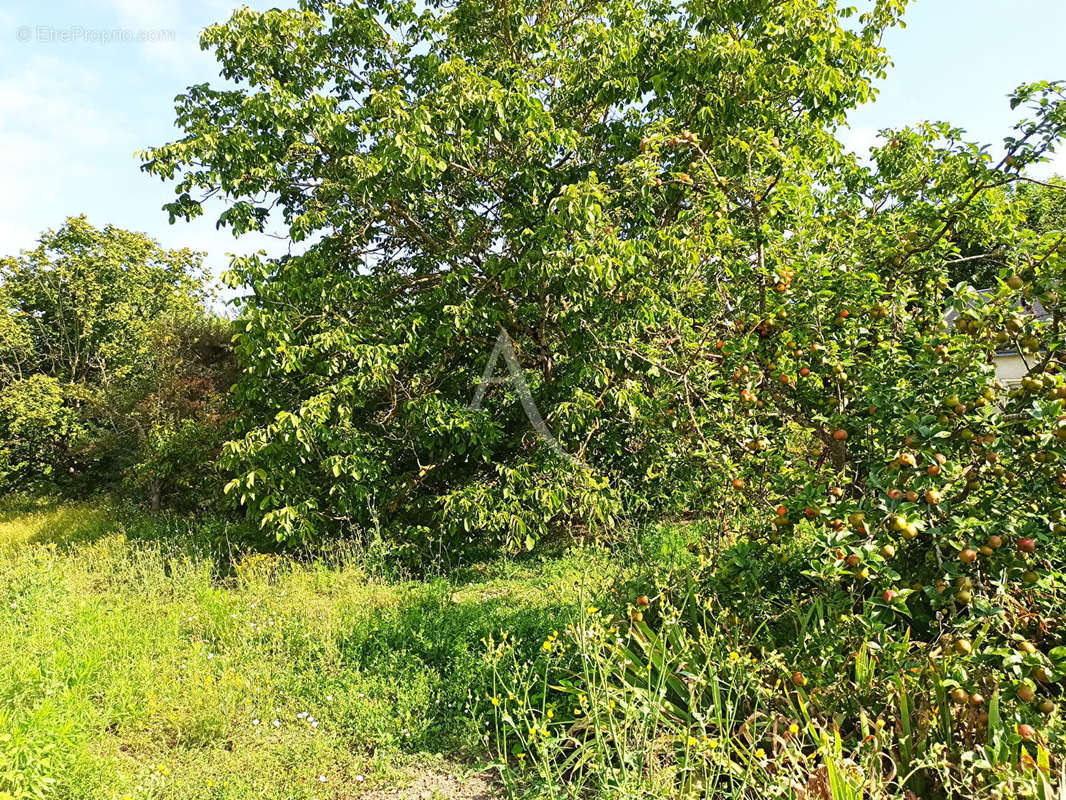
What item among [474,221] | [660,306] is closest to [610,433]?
[660,306]

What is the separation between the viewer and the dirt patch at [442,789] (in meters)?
2.52

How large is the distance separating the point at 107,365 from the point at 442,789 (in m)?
15.7

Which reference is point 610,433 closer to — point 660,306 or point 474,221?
point 660,306

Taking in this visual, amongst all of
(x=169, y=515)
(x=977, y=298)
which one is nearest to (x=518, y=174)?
(x=977, y=298)

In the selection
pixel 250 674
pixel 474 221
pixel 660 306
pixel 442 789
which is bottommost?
pixel 442 789

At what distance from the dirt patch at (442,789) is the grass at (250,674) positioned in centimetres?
9

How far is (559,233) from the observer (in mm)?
4723

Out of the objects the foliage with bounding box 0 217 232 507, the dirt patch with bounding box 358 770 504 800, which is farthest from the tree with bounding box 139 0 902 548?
the foliage with bounding box 0 217 232 507

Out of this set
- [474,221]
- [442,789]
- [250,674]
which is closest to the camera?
[442,789]

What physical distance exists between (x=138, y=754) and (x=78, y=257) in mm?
15384

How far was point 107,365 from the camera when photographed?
47.6 ft

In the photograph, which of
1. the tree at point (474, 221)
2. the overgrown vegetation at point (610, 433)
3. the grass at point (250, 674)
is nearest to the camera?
the overgrown vegetation at point (610, 433)

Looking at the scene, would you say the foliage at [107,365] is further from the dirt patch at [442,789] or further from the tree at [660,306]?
the dirt patch at [442,789]

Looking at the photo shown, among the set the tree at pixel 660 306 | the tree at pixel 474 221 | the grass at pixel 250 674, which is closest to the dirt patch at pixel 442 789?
the grass at pixel 250 674
